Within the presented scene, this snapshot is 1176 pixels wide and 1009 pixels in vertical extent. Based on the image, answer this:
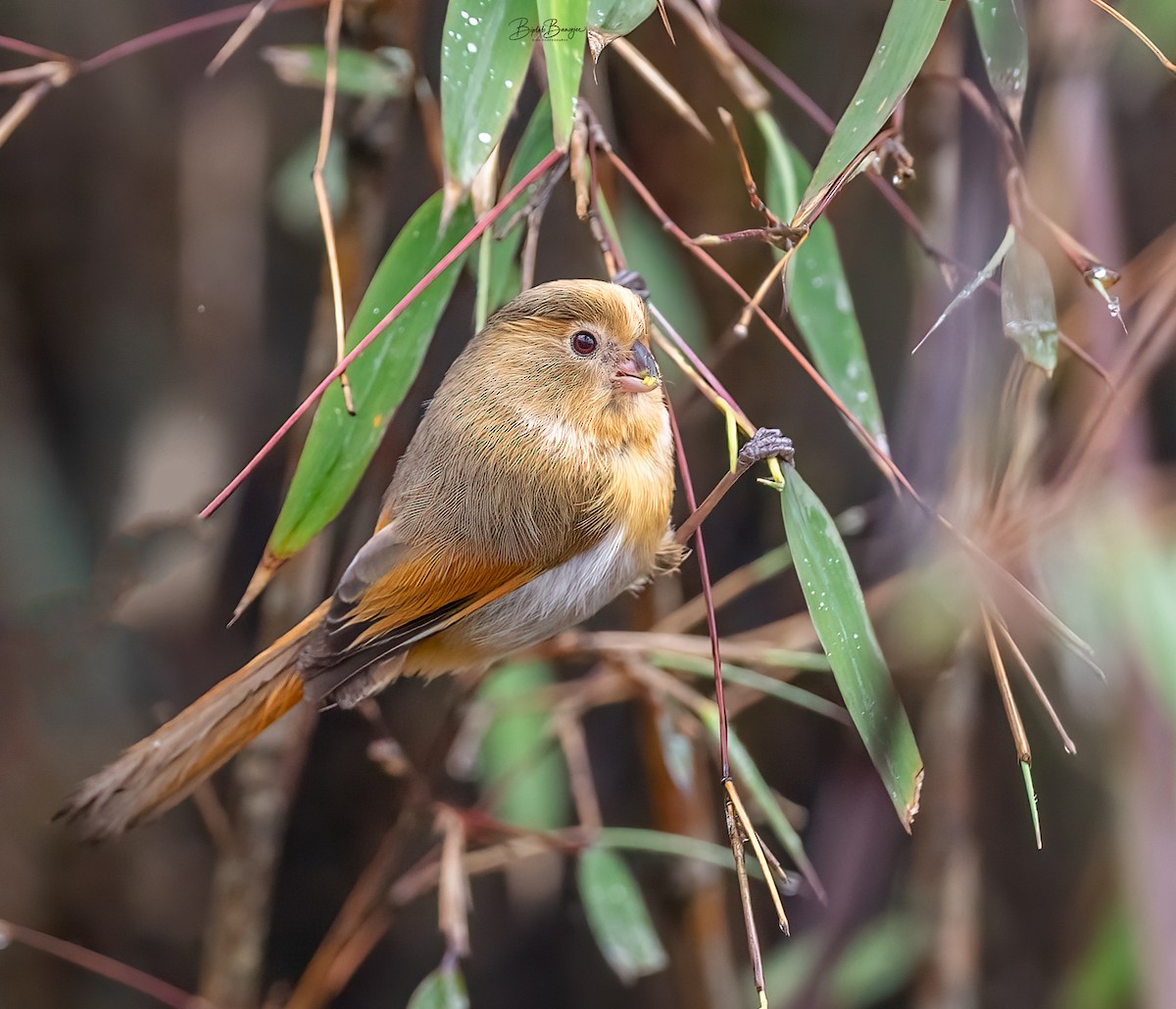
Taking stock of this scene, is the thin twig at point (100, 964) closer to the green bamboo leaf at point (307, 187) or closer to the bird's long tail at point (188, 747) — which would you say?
the bird's long tail at point (188, 747)

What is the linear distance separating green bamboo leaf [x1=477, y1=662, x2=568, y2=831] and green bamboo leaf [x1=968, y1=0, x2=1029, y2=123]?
3.10 ft

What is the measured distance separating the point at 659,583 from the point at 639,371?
56cm

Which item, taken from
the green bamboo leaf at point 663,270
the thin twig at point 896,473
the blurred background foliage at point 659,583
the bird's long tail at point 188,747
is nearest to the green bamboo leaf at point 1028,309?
the blurred background foliage at point 659,583

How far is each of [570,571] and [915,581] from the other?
51 cm

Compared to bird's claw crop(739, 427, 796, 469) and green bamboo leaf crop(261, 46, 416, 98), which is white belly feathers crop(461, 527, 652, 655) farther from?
green bamboo leaf crop(261, 46, 416, 98)

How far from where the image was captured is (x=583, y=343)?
0.89m

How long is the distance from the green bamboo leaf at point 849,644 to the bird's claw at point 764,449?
2 cm

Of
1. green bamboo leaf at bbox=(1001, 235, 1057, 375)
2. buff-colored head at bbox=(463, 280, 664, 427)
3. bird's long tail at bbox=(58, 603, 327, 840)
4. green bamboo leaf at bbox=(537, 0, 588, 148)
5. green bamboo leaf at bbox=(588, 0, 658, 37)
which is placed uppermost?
green bamboo leaf at bbox=(588, 0, 658, 37)

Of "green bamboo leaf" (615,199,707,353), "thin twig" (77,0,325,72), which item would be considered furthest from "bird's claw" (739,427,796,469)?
"thin twig" (77,0,325,72)

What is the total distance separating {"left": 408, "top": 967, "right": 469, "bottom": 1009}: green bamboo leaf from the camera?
3.57 feet

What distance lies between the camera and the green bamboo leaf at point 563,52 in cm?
66

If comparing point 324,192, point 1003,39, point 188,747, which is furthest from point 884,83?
point 188,747

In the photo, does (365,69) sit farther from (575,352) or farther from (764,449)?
(764,449)

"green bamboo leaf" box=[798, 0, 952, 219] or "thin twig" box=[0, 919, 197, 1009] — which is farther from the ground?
"green bamboo leaf" box=[798, 0, 952, 219]
